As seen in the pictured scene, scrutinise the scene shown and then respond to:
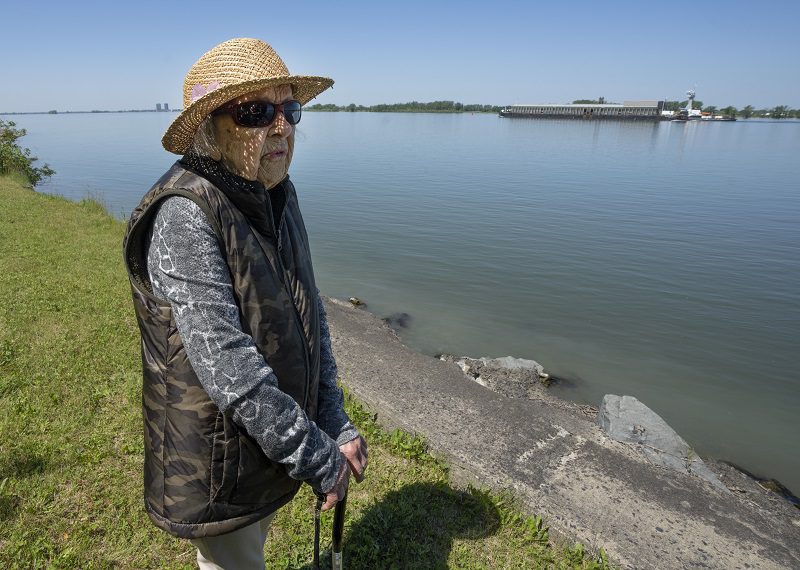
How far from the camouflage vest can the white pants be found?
0.16 meters

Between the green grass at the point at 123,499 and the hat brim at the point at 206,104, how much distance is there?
2474mm

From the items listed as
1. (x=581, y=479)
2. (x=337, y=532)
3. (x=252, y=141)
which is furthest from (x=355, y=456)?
(x=581, y=479)

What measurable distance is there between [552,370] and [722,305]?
5599 mm

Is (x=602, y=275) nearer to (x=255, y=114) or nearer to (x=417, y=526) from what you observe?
(x=417, y=526)

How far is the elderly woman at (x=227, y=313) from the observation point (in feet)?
4.63

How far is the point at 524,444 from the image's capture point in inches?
165

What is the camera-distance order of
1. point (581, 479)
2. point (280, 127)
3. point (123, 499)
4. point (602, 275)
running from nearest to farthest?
point (280, 127) → point (123, 499) → point (581, 479) → point (602, 275)

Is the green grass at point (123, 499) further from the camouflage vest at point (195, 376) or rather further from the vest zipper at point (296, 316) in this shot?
the vest zipper at point (296, 316)

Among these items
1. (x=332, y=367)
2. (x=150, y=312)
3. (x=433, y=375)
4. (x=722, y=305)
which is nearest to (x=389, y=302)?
(x=433, y=375)

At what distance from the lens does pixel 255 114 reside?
5.18ft

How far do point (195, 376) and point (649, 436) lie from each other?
513 cm

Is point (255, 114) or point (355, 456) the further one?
point (355, 456)

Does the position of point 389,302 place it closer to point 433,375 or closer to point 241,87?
point 433,375

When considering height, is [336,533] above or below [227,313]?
below
